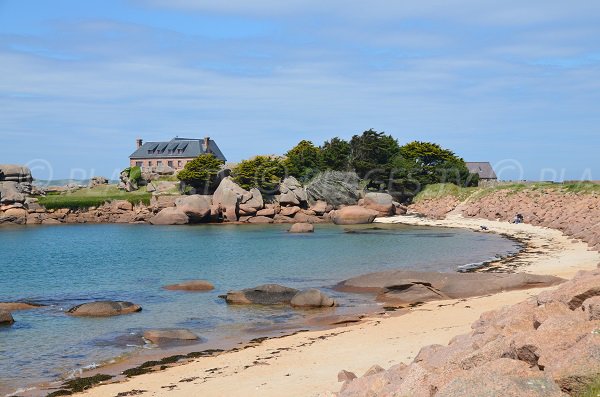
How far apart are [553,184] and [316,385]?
6581cm

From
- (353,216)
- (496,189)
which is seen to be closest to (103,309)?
(353,216)

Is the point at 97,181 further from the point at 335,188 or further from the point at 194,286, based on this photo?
the point at 194,286

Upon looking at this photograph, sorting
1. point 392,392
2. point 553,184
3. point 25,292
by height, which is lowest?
point 25,292

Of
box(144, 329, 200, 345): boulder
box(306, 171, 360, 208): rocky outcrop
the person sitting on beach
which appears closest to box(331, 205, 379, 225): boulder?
box(306, 171, 360, 208): rocky outcrop

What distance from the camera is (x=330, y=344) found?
18.9 meters

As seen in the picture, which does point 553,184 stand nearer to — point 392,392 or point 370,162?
point 370,162

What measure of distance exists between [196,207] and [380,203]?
2210 centimetres

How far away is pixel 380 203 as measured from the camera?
77375 millimetres

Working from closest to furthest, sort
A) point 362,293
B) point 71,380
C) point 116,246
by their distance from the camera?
point 71,380, point 362,293, point 116,246

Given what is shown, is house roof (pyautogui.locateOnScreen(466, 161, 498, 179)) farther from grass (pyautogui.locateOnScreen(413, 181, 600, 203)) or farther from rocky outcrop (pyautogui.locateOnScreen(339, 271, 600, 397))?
rocky outcrop (pyautogui.locateOnScreen(339, 271, 600, 397))

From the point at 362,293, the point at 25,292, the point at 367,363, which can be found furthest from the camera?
the point at 25,292

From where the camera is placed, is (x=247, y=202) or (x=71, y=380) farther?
(x=247, y=202)

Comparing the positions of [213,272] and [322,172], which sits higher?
[322,172]

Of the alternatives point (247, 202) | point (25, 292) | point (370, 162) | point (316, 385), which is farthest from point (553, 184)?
point (316, 385)
